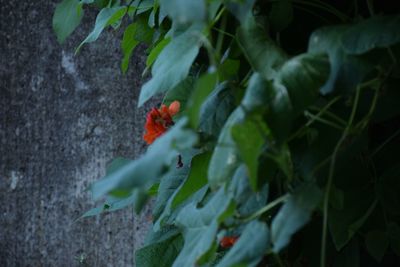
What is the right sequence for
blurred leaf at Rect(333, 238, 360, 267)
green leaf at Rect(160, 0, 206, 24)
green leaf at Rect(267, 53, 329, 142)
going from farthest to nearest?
blurred leaf at Rect(333, 238, 360, 267)
green leaf at Rect(267, 53, 329, 142)
green leaf at Rect(160, 0, 206, 24)

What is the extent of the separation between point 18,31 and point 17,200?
408 mm

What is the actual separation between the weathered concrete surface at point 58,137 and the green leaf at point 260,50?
87cm

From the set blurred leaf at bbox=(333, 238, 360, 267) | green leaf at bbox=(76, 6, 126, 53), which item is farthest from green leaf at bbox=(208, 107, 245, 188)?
green leaf at bbox=(76, 6, 126, 53)

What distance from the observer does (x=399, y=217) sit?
93 centimetres

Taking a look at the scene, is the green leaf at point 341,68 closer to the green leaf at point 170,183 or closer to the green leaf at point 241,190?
the green leaf at point 241,190

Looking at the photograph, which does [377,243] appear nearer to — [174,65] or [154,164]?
[174,65]

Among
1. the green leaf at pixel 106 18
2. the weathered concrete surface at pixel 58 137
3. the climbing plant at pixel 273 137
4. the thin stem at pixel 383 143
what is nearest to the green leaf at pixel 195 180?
the climbing plant at pixel 273 137

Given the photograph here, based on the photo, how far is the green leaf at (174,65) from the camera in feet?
2.57

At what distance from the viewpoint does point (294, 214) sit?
24.5 inches

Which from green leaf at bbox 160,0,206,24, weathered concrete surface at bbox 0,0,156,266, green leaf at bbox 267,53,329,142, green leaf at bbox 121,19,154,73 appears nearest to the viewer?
green leaf at bbox 160,0,206,24

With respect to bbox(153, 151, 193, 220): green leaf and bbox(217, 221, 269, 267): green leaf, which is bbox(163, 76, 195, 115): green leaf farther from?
bbox(217, 221, 269, 267): green leaf

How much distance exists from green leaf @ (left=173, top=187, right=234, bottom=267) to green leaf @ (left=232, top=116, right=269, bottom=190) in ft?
0.25

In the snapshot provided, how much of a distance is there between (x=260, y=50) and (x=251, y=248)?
0.23 m

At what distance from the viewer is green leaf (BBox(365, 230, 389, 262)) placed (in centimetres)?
89
